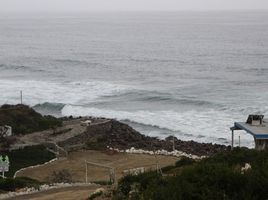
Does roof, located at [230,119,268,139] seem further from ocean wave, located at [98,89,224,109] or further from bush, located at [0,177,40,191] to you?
ocean wave, located at [98,89,224,109]

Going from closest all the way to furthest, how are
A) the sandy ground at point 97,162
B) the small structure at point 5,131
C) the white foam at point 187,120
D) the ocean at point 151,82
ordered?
1. the sandy ground at point 97,162
2. the small structure at point 5,131
3. the white foam at point 187,120
4. the ocean at point 151,82

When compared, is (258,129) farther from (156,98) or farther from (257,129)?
(156,98)

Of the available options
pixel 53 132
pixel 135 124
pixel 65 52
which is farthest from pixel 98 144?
pixel 65 52

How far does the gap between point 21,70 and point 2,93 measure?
19529mm

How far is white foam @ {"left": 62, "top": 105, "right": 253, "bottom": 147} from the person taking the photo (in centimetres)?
4014

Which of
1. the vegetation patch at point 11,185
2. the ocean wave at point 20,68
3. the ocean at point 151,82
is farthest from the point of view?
the ocean wave at point 20,68

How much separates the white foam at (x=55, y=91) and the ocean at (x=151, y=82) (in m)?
0.09

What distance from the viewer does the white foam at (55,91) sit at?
55.7 meters

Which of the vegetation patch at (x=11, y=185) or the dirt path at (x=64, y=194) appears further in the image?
the vegetation patch at (x=11, y=185)

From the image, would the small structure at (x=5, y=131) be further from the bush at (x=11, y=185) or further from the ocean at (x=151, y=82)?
the ocean at (x=151, y=82)

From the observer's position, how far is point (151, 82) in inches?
2589

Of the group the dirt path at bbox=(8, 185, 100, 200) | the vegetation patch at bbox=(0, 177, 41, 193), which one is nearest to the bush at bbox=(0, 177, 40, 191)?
the vegetation patch at bbox=(0, 177, 41, 193)

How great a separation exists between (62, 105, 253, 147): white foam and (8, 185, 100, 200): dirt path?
64.2 ft

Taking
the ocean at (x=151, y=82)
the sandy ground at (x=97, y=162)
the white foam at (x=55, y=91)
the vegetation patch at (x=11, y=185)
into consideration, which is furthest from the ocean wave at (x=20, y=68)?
the vegetation patch at (x=11, y=185)
